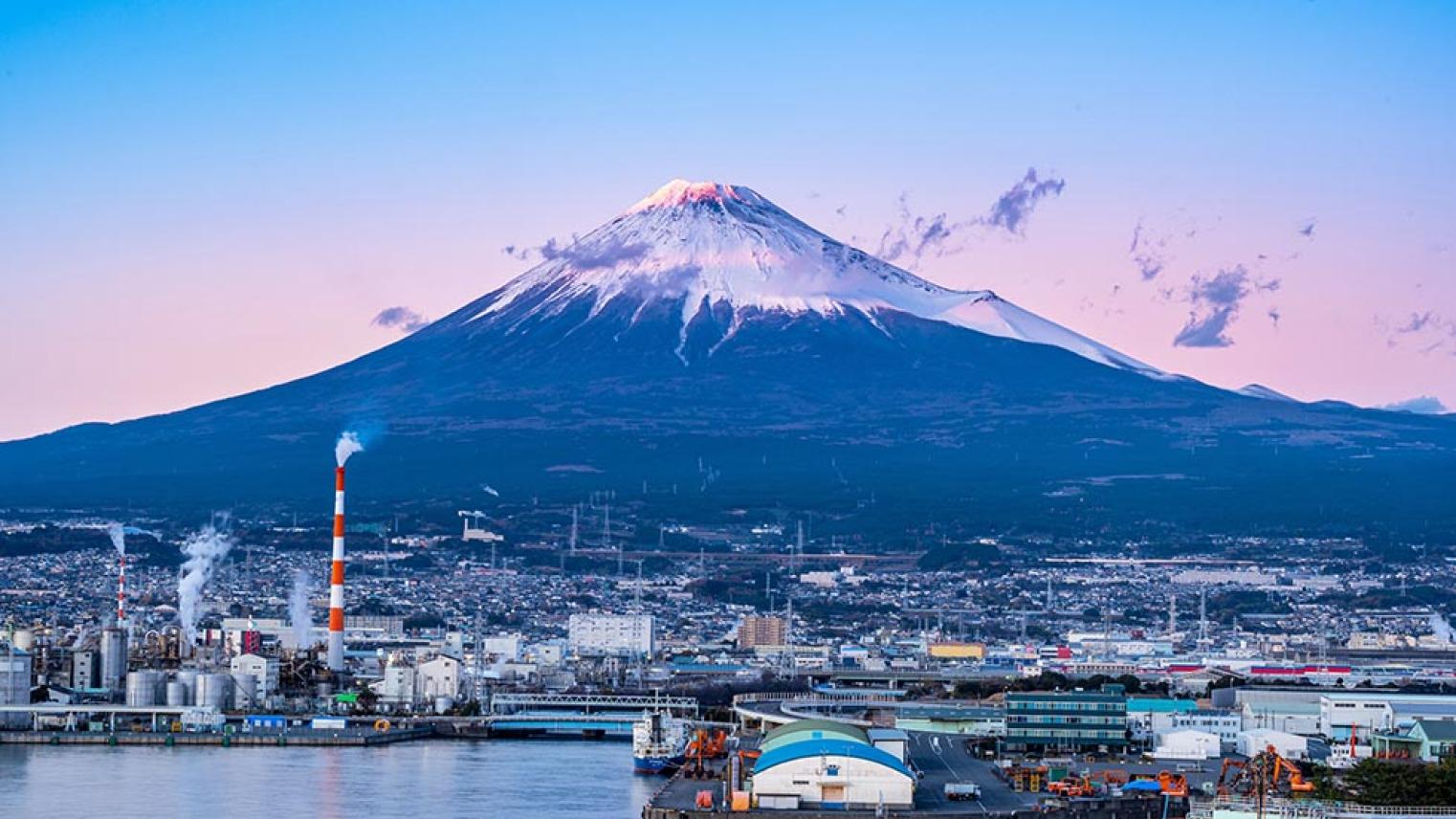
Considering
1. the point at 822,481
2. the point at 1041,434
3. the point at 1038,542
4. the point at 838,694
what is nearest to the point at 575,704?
the point at 838,694

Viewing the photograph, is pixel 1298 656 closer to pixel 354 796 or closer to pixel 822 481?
pixel 354 796

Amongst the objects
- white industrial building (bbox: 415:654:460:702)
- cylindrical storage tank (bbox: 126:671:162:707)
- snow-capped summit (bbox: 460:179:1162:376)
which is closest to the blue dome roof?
cylindrical storage tank (bbox: 126:671:162:707)

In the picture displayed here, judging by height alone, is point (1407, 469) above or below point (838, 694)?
above

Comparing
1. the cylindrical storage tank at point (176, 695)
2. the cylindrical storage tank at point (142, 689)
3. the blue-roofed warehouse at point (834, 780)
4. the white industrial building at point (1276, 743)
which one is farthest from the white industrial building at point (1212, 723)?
the cylindrical storage tank at point (142, 689)

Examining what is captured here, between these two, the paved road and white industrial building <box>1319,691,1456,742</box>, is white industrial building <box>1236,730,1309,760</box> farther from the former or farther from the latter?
the paved road

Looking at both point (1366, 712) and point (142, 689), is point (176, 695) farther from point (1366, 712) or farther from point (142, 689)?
point (1366, 712)

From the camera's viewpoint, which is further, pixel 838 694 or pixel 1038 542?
pixel 1038 542

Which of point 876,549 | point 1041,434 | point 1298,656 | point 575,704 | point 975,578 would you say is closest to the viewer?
point 575,704
